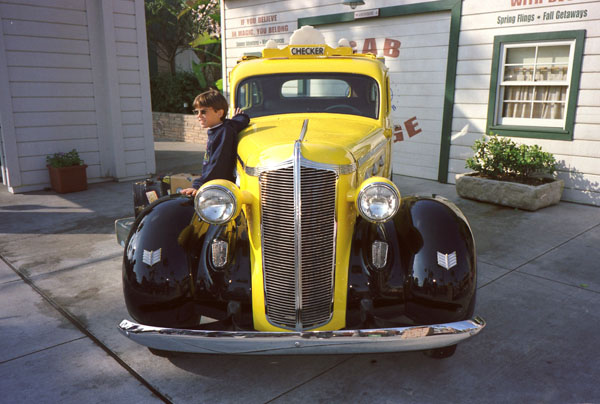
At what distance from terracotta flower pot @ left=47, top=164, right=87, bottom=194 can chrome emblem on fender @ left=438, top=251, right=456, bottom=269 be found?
6641mm

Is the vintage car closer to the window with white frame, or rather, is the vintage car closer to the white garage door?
the window with white frame

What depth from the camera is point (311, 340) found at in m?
2.34

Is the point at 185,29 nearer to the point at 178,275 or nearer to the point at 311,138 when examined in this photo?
the point at 311,138

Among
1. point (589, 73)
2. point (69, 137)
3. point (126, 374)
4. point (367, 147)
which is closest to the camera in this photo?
point (126, 374)

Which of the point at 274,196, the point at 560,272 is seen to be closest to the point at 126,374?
the point at 274,196

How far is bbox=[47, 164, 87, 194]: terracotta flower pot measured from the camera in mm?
7441

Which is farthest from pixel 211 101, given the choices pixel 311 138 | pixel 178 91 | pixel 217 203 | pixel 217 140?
pixel 178 91

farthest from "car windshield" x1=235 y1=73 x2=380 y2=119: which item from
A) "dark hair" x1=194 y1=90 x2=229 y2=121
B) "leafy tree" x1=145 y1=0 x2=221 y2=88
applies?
"leafy tree" x1=145 y1=0 x2=221 y2=88

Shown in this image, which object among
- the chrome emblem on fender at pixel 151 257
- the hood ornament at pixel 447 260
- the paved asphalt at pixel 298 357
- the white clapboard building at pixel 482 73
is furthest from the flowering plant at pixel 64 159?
the hood ornament at pixel 447 260

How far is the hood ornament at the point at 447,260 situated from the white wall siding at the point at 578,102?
17.4ft

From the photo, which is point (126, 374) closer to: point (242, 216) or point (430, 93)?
point (242, 216)

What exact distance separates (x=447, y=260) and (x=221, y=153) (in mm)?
1640

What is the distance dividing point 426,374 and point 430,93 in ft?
21.1

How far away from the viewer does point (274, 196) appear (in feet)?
8.75
